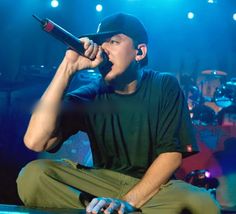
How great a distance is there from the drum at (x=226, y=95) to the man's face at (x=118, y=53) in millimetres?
2695

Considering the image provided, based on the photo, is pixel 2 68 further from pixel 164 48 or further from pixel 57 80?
pixel 57 80

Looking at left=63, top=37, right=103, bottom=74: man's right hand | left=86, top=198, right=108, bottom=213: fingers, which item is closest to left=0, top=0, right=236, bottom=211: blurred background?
left=63, top=37, right=103, bottom=74: man's right hand

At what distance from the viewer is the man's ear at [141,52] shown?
6.48ft

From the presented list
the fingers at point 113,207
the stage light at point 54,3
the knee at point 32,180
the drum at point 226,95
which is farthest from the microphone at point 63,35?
the stage light at point 54,3

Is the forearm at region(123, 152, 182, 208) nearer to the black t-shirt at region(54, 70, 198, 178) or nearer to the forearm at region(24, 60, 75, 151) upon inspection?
the black t-shirt at region(54, 70, 198, 178)

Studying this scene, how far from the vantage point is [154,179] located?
172 cm

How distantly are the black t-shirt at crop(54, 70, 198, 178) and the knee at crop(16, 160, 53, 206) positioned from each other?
10.3 inches

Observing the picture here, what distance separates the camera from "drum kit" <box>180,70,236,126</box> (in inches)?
167

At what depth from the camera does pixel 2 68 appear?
467 cm

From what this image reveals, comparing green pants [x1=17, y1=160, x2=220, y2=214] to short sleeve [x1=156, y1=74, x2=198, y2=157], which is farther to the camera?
short sleeve [x1=156, y1=74, x2=198, y2=157]

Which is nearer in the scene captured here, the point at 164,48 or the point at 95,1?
the point at 95,1

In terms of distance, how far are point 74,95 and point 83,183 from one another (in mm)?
430

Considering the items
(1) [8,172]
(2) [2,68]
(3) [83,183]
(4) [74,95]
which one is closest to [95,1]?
(2) [2,68]

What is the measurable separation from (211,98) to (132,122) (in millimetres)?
2917
